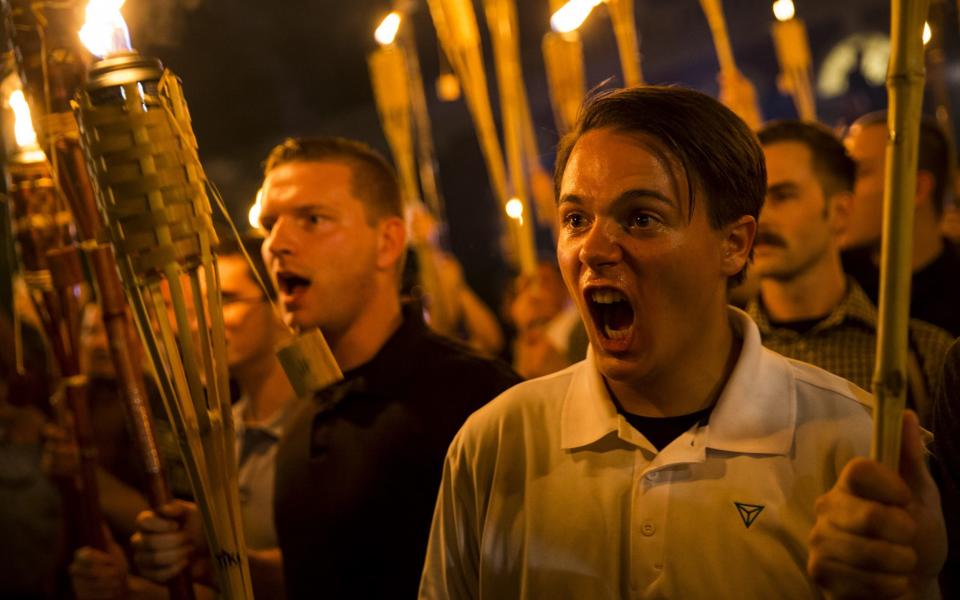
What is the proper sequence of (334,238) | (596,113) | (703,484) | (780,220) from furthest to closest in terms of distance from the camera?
1. (780,220)
2. (334,238)
3. (596,113)
4. (703,484)

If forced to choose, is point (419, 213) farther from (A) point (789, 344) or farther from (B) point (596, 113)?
(B) point (596, 113)

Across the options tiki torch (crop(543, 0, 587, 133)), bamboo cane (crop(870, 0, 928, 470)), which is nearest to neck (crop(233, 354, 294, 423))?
bamboo cane (crop(870, 0, 928, 470))

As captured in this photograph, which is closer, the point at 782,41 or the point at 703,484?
the point at 703,484

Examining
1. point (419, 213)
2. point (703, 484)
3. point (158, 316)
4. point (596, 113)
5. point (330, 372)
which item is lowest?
point (703, 484)

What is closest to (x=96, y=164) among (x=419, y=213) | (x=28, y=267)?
(x=28, y=267)

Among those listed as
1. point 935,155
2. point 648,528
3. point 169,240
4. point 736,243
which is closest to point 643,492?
point 648,528

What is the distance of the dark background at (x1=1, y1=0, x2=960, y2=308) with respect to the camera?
8125 millimetres

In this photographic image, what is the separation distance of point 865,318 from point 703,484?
1.29 meters

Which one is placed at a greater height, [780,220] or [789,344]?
[780,220]

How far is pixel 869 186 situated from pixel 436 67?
8794 millimetres

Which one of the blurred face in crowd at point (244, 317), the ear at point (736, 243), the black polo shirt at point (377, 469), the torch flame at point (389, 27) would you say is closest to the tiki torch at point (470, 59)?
the torch flame at point (389, 27)

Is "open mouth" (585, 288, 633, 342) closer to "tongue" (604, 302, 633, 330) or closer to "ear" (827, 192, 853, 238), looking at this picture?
"tongue" (604, 302, 633, 330)

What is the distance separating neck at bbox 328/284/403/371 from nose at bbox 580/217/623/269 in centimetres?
103

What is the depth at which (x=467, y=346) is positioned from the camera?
7.74 ft
